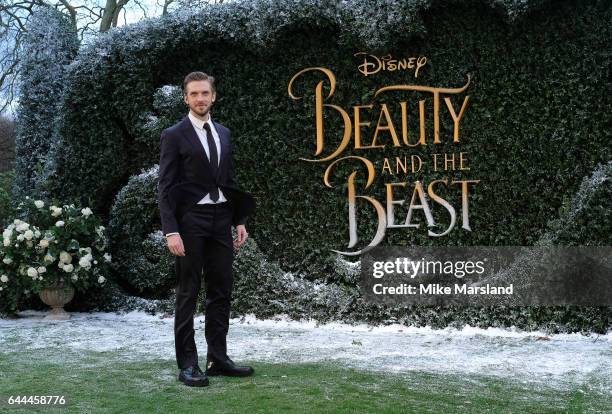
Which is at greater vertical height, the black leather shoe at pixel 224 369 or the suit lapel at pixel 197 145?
the suit lapel at pixel 197 145

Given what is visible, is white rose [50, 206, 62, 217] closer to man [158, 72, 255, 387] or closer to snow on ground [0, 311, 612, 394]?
snow on ground [0, 311, 612, 394]

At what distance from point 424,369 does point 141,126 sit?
386cm

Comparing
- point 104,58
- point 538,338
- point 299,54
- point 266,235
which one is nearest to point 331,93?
point 299,54

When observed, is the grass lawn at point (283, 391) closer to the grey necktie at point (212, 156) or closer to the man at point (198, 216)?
the man at point (198, 216)

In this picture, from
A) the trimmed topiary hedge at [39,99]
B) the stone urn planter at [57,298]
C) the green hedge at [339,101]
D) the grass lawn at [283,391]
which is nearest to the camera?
the grass lawn at [283,391]

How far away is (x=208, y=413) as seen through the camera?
3020 millimetres

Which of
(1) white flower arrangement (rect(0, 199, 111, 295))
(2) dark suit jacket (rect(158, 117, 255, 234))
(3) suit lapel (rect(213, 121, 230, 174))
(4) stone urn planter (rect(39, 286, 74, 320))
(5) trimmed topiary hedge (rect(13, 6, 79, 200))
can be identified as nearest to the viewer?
(2) dark suit jacket (rect(158, 117, 255, 234))

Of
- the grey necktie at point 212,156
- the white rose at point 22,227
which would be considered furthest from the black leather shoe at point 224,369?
the white rose at point 22,227

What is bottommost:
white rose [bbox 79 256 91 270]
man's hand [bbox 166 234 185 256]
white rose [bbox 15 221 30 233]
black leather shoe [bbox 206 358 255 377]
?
black leather shoe [bbox 206 358 255 377]

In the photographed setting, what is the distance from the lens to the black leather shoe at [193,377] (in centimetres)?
348

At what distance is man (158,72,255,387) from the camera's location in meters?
3.57

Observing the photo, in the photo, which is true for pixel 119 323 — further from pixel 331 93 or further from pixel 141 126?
pixel 331 93

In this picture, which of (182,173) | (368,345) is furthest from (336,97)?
(182,173)

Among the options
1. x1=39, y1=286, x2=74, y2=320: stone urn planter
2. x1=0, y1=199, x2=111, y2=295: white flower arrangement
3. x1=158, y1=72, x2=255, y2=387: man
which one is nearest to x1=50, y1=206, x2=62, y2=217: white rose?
x1=0, y1=199, x2=111, y2=295: white flower arrangement
